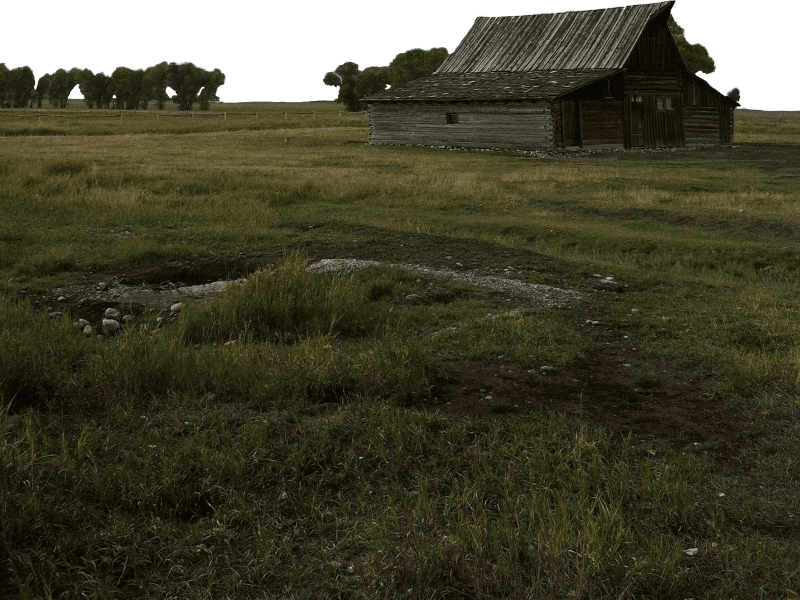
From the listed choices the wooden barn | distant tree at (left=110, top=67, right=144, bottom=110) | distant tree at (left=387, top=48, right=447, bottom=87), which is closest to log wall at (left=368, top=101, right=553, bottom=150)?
the wooden barn

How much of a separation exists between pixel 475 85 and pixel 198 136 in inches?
729

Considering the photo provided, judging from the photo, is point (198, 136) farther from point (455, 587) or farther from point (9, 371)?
point (455, 587)

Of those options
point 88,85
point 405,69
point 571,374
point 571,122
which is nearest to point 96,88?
point 88,85

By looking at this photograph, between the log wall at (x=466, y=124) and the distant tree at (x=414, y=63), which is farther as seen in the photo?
the distant tree at (x=414, y=63)

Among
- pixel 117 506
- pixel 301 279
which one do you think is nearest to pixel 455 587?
pixel 117 506

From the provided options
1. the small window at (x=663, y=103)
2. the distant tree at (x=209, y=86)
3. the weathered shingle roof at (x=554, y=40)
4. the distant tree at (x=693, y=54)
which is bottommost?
the small window at (x=663, y=103)

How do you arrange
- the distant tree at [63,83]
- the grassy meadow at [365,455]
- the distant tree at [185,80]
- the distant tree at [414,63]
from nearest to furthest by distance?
the grassy meadow at [365,455], the distant tree at [414,63], the distant tree at [185,80], the distant tree at [63,83]

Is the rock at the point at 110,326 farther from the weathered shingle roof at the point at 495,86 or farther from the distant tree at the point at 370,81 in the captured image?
the distant tree at the point at 370,81

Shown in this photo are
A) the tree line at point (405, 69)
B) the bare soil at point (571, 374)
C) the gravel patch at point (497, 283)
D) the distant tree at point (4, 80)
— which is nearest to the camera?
the bare soil at point (571, 374)

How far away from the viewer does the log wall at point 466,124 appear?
113 feet

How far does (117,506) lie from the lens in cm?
446

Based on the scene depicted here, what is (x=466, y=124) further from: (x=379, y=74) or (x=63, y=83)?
(x=63, y=83)

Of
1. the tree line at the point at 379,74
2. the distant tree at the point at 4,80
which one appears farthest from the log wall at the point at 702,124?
the distant tree at the point at 4,80

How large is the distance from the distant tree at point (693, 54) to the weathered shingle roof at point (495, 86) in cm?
2164
